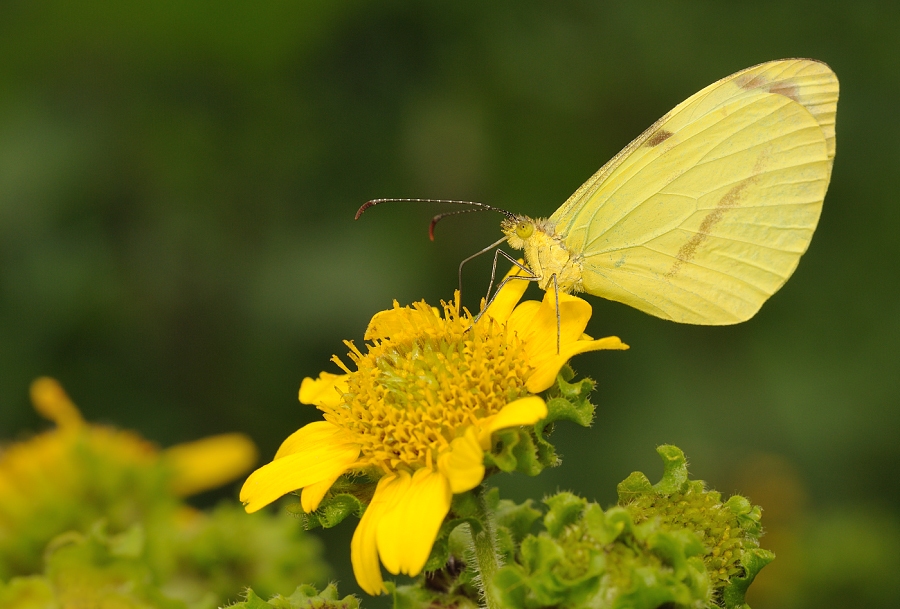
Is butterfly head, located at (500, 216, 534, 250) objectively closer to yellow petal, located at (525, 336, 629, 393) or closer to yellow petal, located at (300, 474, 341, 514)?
yellow petal, located at (525, 336, 629, 393)

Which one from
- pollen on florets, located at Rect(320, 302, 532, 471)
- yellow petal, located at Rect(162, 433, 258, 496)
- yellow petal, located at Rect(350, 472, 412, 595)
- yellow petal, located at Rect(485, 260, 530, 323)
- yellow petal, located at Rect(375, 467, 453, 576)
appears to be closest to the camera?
yellow petal, located at Rect(375, 467, 453, 576)

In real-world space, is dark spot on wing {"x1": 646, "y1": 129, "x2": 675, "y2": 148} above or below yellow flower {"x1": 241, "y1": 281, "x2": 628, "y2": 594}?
above

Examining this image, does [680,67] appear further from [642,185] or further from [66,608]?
[66,608]

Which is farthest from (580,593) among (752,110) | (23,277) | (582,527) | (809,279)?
(23,277)

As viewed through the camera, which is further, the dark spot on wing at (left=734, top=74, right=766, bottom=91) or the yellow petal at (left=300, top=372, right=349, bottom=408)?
the dark spot on wing at (left=734, top=74, right=766, bottom=91)

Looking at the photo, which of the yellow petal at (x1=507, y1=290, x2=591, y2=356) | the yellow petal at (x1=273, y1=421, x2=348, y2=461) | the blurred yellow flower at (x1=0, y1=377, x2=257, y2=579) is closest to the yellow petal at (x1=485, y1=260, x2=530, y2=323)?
the yellow petal at (x1=507, y1=290, x2=591, y2=356)

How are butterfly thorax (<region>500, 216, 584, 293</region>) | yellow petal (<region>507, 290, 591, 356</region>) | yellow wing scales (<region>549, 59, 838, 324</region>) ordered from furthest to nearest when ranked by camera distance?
yellow wing scales (<region>549, 59, 838, 324</region>), butterfly thorax (<region>500, 216, 584, 293</region>), yellow petal (<region>507, 290, 591, 356</region>)
